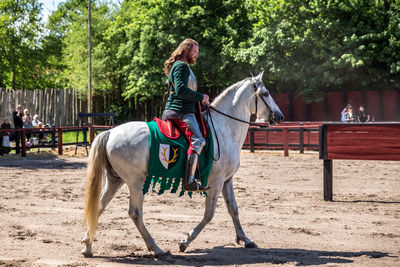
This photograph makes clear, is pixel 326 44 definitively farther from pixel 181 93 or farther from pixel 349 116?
pixel 181 93

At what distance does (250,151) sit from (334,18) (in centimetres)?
960

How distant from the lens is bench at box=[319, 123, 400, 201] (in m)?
9.69

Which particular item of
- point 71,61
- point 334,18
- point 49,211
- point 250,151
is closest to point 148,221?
point 49,211

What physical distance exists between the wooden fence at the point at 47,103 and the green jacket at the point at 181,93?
23.5 m

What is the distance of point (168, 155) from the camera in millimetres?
6281

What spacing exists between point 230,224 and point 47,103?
26037mm

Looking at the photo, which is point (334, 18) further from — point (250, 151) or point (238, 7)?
point (250, 151)

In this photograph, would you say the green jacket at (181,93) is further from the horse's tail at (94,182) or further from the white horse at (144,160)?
the horse's tail at (94,182)

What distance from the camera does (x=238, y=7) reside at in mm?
32219

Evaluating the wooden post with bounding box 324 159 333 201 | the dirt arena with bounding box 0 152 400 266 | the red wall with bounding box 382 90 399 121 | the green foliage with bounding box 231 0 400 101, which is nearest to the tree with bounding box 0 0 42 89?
the green foliage with bounding box 231 0 400 101

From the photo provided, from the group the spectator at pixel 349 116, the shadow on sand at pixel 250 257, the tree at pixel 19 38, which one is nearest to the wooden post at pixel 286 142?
the spectator at pixel 349 116

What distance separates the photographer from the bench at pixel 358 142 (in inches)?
381

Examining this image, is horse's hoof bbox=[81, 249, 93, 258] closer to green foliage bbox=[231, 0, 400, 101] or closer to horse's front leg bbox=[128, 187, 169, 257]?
horse's front leg bbox=[128, 187, 169, 257]

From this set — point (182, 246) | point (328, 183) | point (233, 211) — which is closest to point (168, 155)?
point (182, 246)
